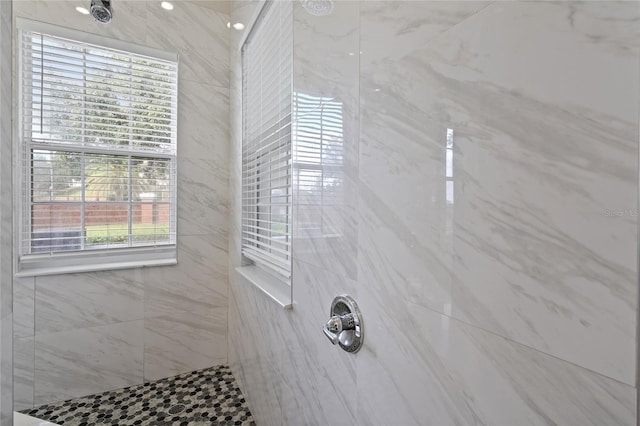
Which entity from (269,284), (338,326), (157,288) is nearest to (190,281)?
(157,288)

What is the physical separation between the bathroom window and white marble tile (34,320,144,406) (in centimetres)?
42

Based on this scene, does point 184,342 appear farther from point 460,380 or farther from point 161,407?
point 460,380

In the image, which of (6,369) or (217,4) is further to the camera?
(217,4)

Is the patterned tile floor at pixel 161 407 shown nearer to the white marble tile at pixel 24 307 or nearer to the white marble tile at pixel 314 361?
the white marble tile at pixel 24 307

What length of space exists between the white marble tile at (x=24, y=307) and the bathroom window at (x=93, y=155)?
0.23ft

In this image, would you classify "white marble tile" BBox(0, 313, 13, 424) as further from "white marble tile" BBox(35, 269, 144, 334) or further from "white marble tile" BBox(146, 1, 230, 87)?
"white marble tile" BBox(146, 1, 230, 87)

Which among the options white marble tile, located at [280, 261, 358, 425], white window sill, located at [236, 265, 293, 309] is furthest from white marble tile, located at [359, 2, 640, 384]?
white window sill, located at [236, 265, 293, 309]

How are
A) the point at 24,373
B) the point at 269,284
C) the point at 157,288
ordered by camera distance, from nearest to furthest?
the point at 269,284 → the point at 24,373 → the point at 157,288

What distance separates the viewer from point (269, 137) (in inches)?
63.4

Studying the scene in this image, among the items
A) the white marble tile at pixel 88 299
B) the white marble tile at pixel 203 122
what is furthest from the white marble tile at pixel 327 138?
the white marble tile at pixel 88 299

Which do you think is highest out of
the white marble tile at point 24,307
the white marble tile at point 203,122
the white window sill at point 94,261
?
the white marble tile at point 203,122

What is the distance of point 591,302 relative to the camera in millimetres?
388

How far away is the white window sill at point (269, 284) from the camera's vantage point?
1302 mm

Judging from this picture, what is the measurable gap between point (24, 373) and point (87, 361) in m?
0.29
